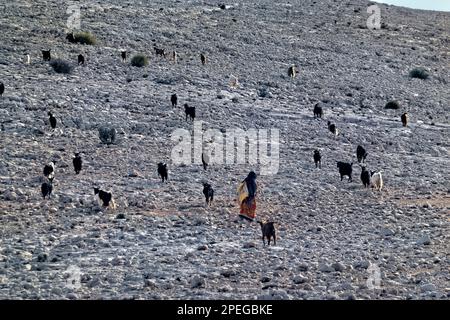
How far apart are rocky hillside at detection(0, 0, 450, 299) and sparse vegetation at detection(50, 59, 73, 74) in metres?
0.59

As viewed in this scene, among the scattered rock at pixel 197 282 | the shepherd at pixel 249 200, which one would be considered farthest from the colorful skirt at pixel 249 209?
the scattered rock at pixel 197 282

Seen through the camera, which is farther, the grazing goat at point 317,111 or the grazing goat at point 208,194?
the grazing goat at point 317,111

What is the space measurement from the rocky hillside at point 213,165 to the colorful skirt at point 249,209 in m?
0.45

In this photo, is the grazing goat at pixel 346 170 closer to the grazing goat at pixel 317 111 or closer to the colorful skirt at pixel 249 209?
the colorful skirt at pixel 249 209

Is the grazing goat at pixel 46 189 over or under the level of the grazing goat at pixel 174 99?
under

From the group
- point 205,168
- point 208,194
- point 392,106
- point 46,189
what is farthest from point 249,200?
point 392,106

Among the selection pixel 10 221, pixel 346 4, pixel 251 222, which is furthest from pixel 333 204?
pixel 346 4

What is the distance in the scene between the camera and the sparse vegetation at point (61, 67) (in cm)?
3391

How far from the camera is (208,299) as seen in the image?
11.9 m

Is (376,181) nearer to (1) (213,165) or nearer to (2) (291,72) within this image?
(1) (213,165)

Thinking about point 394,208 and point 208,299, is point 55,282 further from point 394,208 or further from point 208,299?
point 394,208

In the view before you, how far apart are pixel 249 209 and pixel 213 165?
6.19 meters

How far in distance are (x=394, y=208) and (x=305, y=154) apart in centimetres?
640
